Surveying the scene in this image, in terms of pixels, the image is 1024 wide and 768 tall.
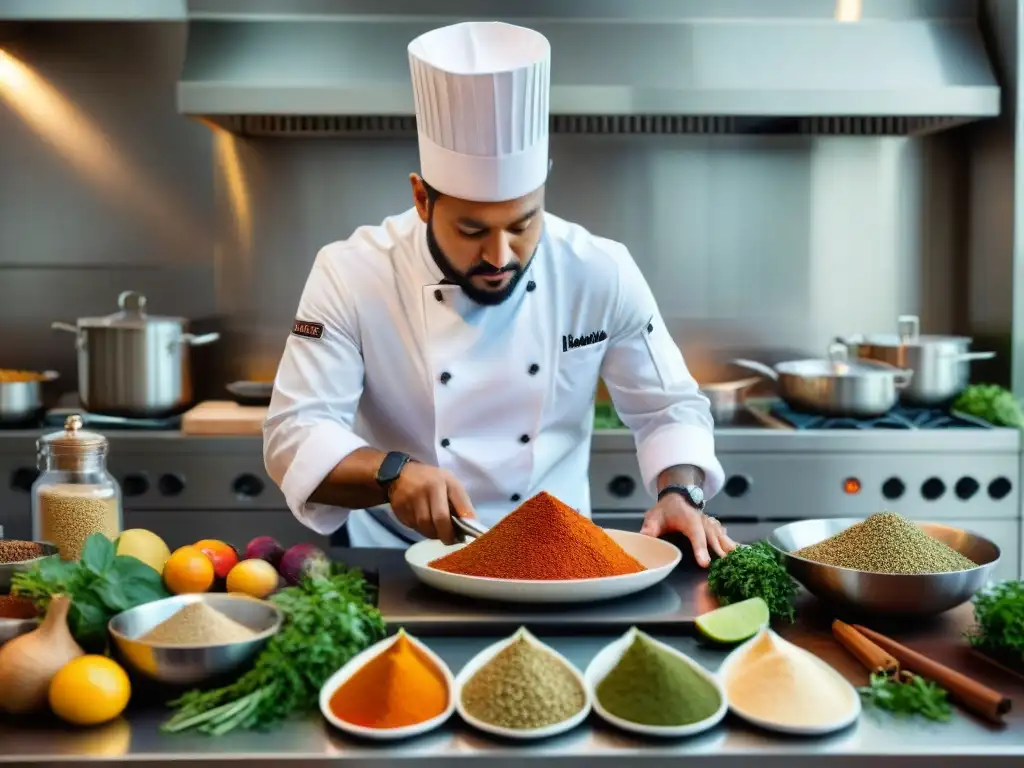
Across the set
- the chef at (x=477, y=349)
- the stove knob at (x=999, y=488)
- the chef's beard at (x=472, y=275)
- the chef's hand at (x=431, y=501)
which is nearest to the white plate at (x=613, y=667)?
the chef's hand at (x=431, y=501)

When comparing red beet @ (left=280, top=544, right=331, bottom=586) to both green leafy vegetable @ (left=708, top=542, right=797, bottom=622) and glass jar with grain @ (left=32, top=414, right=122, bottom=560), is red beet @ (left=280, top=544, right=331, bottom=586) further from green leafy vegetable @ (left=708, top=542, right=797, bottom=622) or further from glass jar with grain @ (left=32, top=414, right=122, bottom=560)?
green leafy vegetable @ (left=708, top=542, right=797, bottom=622)

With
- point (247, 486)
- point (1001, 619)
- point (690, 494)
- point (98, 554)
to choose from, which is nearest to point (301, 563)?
point (98, 554)

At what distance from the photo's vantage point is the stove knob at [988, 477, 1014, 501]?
341 centimetres

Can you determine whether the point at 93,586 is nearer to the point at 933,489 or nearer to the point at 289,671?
the point at 289,671

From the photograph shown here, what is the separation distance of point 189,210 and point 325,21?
0.80 m

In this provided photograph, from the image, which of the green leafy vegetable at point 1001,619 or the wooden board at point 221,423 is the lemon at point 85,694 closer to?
the green leafy vegetable at point 1001,619

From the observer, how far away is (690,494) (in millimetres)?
2092

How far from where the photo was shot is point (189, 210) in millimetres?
3916

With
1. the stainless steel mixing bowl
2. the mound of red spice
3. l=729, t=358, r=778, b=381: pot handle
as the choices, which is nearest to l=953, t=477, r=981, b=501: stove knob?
l=729, t=358, r=778, b=381: pot handle

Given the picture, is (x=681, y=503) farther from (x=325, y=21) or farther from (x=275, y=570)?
(x=325, y=21)

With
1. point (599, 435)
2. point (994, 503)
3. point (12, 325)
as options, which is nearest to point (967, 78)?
point (994, 503)

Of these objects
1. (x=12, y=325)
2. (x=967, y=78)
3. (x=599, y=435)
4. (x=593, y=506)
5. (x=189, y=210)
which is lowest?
(x=593, y=506)

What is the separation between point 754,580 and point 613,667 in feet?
1.17

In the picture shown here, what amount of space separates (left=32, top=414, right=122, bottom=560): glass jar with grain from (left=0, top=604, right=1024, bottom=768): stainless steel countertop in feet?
1.70
